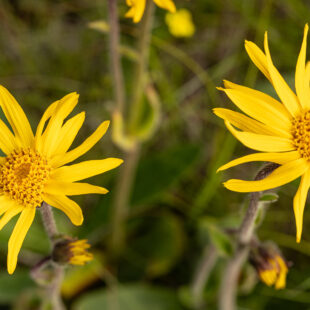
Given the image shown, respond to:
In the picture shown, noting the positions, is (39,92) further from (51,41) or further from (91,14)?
(91,14)

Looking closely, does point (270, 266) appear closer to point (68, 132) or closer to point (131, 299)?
point (68, 132)

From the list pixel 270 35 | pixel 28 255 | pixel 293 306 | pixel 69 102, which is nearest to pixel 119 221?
pixel 28 255

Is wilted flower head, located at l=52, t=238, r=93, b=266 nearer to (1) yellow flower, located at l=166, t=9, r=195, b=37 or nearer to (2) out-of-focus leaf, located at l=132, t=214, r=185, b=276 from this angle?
(2) out-of-focus leaf, located at l=132, t=214, r=185, b=276

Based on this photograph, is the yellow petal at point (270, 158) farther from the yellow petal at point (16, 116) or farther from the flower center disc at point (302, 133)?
the yellow petal at point (16, 116)

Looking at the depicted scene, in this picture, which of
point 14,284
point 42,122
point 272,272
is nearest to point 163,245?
point 14,284

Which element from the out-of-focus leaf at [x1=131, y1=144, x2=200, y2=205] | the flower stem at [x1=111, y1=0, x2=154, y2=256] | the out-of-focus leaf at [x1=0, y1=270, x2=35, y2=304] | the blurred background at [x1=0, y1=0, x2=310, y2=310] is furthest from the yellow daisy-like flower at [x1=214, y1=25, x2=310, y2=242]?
the out-of-focus leaf at [x1=0, y1=270, x2=35, y2=304]

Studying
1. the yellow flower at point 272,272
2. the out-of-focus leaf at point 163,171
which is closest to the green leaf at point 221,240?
the yellow flower at point 272,272
